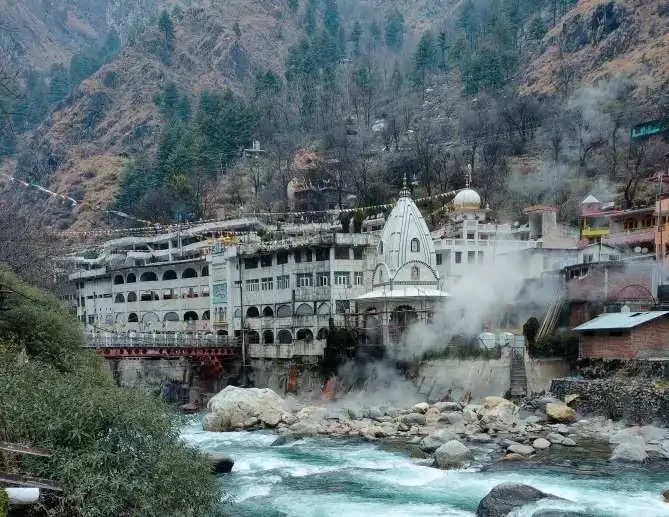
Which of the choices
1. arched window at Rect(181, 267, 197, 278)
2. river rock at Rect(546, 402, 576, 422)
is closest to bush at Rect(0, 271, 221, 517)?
river rock at Rect(546, 402, 576, 422)

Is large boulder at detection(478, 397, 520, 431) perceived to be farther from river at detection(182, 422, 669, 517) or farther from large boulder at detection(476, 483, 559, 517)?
large boulder at detection(476, 483, 559, 517)

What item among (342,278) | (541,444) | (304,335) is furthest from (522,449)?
(304,335)

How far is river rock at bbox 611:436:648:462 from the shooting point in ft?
110

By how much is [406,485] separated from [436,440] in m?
7.00

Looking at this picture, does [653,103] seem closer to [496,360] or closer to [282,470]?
[496,360]

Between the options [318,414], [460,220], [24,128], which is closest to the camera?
[318,414]

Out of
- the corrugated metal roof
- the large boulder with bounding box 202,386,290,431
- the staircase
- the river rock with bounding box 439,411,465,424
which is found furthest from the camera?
the large boulder with bounding box 202,386,290,431

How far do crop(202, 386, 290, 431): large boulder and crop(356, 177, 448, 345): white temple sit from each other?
39.0 feet

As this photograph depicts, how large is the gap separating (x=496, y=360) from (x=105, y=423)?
29.8 m

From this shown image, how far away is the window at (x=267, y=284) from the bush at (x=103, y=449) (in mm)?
44898

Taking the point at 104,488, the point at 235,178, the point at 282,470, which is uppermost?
the point at 235,178

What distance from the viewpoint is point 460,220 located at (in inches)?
2918

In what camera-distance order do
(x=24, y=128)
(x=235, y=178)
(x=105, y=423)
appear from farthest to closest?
(x=24, y=128), (x=235, y=178), (x=105, y=423)

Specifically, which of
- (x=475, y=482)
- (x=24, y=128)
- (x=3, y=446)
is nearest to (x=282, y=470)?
(x=475, y=482)
